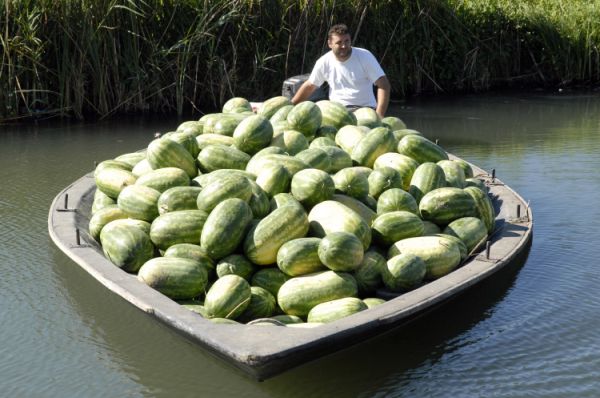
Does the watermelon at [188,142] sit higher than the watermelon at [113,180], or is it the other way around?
the watermelon at [188,142]

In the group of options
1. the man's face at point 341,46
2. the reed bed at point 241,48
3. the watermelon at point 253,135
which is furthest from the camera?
the reed bed at point 241,48

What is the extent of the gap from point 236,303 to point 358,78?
16.4ft

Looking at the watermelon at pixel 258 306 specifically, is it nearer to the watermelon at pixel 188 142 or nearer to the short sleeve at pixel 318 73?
the watermelon at pixel 188 142

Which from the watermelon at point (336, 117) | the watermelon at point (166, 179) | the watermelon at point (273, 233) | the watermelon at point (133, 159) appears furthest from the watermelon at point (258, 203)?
the watermelon at point (336, 117)

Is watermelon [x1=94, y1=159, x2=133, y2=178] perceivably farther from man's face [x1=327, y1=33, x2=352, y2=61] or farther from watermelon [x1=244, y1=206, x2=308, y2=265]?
man's face [x1=327, y1=33, x2=352, y2=61]

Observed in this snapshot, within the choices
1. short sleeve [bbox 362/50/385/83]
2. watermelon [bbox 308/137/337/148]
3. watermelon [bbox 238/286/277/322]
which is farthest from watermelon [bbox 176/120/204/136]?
short sleeve [bbox 362/50/385/83]

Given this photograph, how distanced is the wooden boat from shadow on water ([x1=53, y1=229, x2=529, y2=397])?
160mm

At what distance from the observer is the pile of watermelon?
454 centimetres

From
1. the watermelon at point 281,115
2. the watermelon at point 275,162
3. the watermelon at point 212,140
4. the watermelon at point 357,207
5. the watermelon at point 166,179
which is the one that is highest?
the watermelon at point 281,115

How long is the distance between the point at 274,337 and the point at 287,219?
1.17 m

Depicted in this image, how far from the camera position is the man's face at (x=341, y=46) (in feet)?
28.7

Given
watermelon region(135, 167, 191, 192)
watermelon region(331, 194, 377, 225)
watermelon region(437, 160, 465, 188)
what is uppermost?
watermelon region(135, 167, 191, 192)

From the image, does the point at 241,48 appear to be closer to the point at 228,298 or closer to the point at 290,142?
the point at 290,142

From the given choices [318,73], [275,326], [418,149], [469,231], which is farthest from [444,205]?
[318,73]
